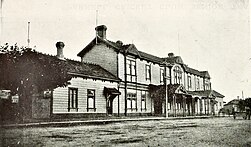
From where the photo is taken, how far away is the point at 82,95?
21.6 meters

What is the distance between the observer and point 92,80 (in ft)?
74.0

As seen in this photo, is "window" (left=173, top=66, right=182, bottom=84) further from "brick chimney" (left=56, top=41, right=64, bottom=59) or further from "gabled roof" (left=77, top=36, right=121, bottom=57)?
"brick chimney" (left=56, top=41, right=64, bottom=59)

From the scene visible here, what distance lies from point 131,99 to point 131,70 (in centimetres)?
262

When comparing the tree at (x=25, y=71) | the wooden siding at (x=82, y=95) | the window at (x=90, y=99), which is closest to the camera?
the tree at (x=25, y=71)

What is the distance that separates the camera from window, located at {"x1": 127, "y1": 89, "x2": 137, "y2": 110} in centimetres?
2702

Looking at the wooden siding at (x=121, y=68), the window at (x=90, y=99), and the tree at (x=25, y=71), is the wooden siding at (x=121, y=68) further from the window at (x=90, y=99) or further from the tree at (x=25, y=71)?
the tree at (x=25, y=71)

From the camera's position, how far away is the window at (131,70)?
2720 cm

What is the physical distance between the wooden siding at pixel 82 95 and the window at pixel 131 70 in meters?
2.48

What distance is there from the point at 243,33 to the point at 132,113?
17640 mm

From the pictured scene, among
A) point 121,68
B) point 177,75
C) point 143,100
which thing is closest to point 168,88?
point 143,100

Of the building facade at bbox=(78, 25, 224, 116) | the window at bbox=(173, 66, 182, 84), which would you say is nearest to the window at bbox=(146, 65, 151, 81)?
the building facade at bbox=(78, 25, 224, 116)

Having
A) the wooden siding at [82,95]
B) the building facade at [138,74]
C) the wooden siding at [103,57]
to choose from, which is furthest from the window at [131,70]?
the wooden siding at [82,95]

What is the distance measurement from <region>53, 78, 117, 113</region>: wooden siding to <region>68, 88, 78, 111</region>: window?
0.79ft

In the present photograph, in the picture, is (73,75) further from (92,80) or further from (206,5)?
(206,5)
